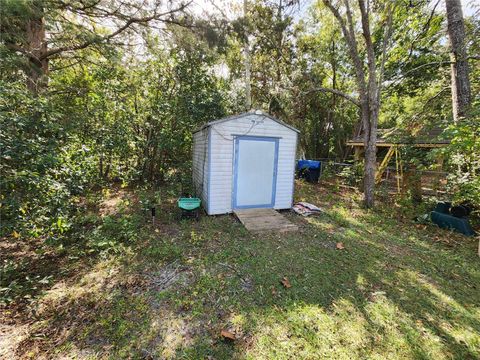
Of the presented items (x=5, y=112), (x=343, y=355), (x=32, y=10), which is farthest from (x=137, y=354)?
(x=32, y=10)

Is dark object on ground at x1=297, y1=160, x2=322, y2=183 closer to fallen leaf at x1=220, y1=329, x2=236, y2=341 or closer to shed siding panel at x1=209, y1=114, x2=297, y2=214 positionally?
shed siding panel at x1=209, y1=114, x2=297, y2=214

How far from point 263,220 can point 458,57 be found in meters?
6.54

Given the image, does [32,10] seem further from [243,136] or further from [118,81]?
[243,136]

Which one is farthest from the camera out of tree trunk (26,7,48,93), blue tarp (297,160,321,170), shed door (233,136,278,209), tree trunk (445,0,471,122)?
blue tarp (297,160,321,170)

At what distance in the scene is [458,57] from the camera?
5609 mm

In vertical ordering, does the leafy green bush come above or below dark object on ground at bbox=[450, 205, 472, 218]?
above

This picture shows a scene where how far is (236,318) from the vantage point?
247 centimetres

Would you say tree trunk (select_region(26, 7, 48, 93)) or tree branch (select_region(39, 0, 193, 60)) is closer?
tree trunk (select_region(26, 7, 48, 93))

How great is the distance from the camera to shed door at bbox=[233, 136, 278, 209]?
17.6ft

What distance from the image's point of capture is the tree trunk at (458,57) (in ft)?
18.5

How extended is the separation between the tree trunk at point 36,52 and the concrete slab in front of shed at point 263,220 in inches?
205

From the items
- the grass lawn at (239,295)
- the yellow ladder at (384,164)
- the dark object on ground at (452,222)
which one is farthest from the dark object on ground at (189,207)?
the yellow ladder at (384,164)

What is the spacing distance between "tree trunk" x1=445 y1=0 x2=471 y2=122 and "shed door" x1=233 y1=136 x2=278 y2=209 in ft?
16.1

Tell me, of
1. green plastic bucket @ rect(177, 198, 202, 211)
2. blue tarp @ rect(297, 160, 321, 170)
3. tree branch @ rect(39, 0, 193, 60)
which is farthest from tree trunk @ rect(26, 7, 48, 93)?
blue tarp @ rect(297, 160, 321, 170)
